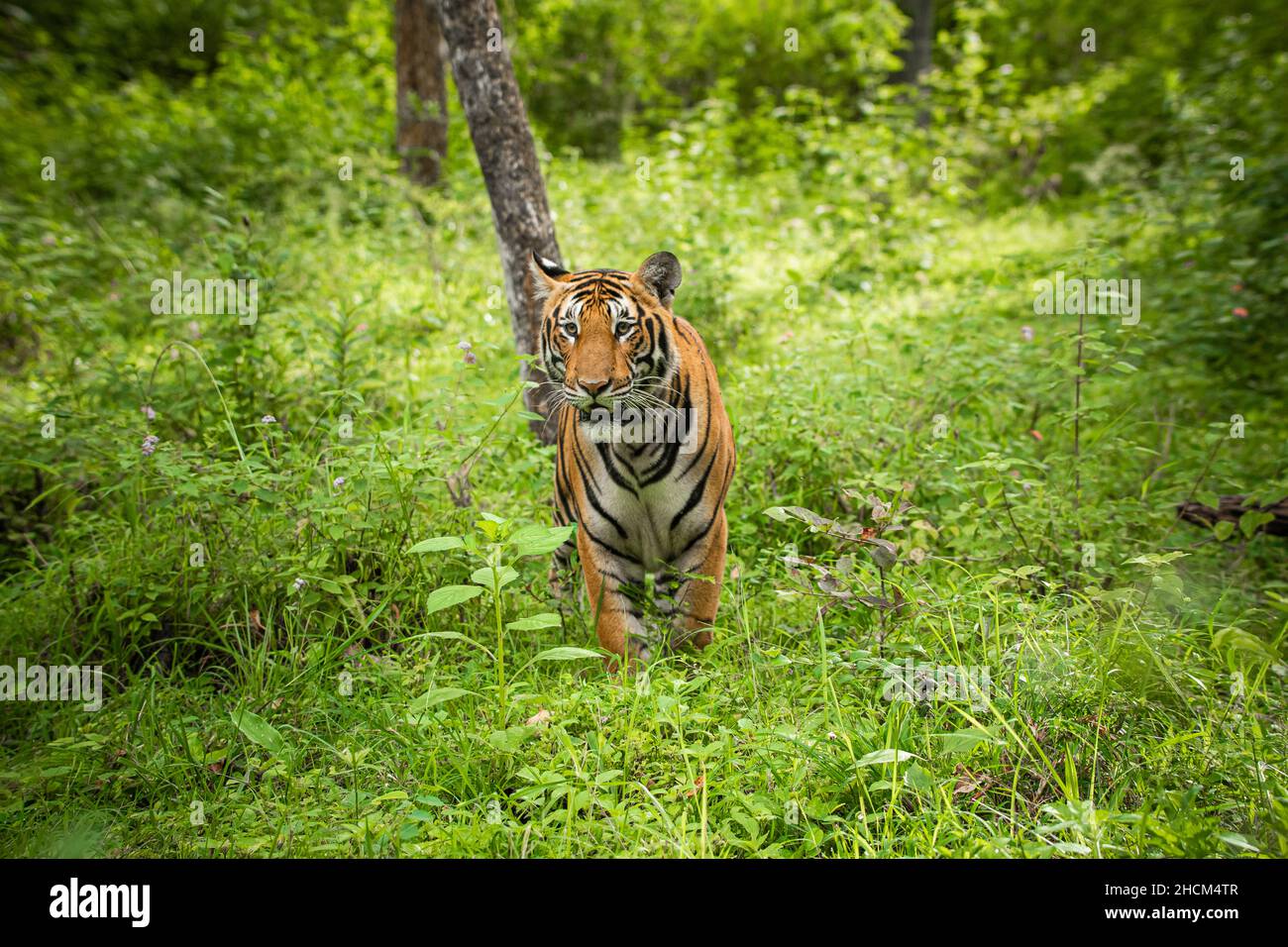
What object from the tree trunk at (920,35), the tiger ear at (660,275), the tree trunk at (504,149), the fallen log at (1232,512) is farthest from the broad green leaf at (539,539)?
the tree trunk at (920,35)

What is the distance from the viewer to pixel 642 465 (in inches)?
121

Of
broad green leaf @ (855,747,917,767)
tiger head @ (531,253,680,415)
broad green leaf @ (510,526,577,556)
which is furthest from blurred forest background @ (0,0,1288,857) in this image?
tiger head @ (531,253,680,415)

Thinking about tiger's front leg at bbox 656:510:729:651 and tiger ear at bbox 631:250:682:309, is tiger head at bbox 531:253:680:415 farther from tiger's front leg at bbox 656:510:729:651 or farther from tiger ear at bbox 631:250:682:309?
tiger's front leg at bbox 656:510:729:651

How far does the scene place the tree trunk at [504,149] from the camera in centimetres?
444

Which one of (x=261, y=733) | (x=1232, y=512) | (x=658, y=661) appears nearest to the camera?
(x=261, y=733)

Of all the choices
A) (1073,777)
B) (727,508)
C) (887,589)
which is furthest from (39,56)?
(1073,777)

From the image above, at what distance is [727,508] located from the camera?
414 centimetres

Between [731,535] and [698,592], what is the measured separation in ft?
2.46

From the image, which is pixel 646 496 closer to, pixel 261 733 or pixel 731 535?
pixel 731 535

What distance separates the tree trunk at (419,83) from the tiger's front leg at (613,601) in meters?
7.08

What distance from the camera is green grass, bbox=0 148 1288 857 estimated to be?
229cm

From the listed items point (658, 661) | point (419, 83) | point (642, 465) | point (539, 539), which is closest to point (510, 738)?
point (539, 539)

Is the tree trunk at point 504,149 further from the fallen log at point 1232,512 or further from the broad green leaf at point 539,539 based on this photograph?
the fallen log at point 1232,512
